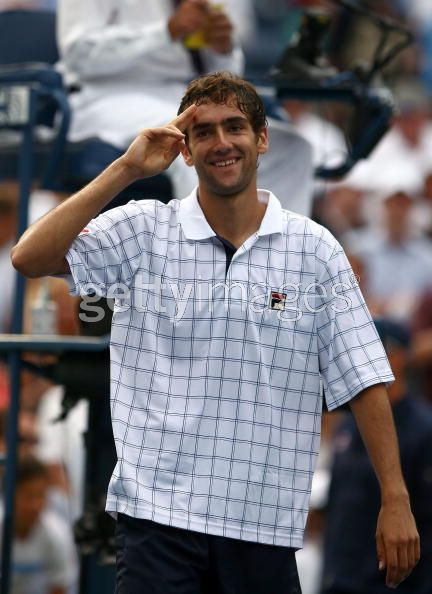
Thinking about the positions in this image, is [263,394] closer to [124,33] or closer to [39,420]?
[124,33]

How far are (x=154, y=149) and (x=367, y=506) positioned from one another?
3123 mm

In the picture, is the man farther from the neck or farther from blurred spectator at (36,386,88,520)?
blurred spectator at (36,386,88,520)

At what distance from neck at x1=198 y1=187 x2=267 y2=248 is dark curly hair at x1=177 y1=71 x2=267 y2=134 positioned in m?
0.22

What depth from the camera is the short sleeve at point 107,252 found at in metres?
4.15

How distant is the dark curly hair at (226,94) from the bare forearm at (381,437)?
86 centimetres

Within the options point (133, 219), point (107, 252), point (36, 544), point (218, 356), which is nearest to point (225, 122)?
point (133, 219)

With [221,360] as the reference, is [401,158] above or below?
above

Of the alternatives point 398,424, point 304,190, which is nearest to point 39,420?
point 398,424

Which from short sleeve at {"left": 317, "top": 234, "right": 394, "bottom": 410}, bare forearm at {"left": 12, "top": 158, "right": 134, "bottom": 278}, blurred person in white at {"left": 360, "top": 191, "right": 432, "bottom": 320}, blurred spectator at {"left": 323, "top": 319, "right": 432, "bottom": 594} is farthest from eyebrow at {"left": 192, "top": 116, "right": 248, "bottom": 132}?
blurred person in white at {"left": 360, "top": 191, "right": 432, "bottom": 320}

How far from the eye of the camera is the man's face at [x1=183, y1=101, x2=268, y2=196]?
4223mm

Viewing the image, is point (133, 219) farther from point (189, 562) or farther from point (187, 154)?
point (189, 562)

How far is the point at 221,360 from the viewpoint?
4137 millimetres

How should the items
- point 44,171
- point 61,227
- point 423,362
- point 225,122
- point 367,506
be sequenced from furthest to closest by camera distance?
1. point 423,362
2. point 367,506
3. point 44,171
4. point 225,122
5. point 61,227

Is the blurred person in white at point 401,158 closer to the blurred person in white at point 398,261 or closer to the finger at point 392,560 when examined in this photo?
the blurred person in white at point 398,261
